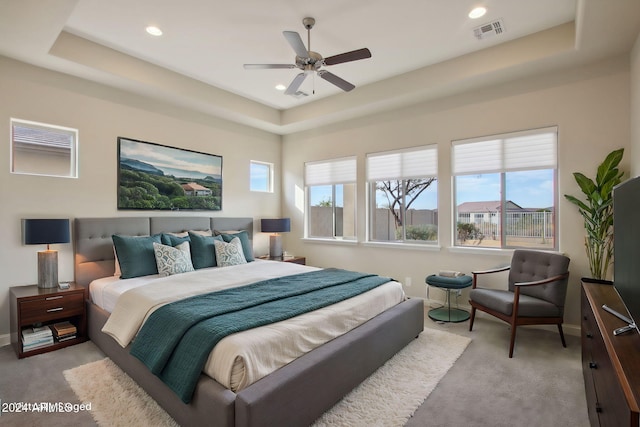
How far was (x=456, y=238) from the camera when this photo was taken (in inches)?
173

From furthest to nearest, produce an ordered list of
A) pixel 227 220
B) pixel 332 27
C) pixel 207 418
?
pixel 227 220 → pixel 332 27 → pixel 207 418

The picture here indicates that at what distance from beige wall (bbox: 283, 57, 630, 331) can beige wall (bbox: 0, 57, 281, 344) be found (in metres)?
2.18

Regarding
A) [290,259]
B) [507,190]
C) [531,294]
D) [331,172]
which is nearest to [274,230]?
[290,259]

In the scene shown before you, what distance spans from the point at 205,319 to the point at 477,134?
151 inches

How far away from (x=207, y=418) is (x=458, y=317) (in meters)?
3.24

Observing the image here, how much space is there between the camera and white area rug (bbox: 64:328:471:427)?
2.10m

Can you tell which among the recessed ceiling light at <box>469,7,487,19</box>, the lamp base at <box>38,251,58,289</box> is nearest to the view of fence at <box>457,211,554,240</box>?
the recessed ceiling light at <box>469,7,487,19</box>

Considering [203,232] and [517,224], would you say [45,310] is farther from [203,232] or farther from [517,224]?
[517,224]

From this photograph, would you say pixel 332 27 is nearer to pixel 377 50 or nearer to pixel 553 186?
pixel 377 50

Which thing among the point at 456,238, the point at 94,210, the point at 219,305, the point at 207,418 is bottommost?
the point at 207,418

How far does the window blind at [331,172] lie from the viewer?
544 centimetres

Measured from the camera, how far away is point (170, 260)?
12.1ft

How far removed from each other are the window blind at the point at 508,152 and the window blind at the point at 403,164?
0.32m

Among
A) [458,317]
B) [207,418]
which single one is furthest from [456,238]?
[207,418]
